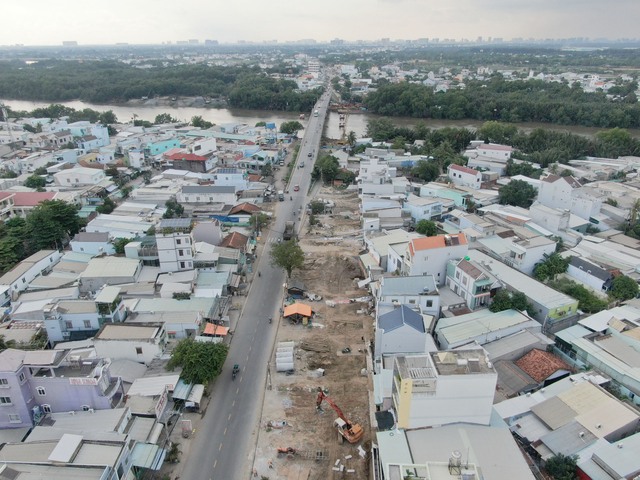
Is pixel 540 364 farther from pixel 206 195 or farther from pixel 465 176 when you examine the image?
pixel 206 195

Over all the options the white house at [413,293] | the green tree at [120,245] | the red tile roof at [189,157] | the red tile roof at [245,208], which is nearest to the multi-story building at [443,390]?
the white house at [413,293]

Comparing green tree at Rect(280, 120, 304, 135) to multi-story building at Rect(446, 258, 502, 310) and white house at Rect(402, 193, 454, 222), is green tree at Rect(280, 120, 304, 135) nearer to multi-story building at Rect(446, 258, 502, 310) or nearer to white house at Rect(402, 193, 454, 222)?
white house at Rect(402, 193, 454, 222)

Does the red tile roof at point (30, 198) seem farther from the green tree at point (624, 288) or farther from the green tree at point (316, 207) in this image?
the green tree at point (624, 288)

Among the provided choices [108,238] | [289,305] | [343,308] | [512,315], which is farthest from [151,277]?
[512,315]

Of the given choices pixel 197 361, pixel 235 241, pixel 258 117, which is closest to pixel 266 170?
pixel 235 241

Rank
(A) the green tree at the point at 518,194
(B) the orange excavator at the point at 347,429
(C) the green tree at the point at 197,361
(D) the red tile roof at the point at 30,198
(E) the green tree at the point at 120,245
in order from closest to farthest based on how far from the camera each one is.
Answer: (B) the orange excavator at the point at 347,429, (C) the green tree at the point at 197,361, (E) the green tree at the point at 120,245, (D) the red tile roof at the point at 30,198, (A) the green tree at the point at 518,194

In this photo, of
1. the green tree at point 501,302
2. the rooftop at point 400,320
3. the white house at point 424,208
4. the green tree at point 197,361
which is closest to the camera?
the green tree at point 197,361

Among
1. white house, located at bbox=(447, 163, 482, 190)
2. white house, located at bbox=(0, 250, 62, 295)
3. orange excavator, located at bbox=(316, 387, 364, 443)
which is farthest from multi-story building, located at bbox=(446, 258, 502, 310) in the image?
white house, located at bbox=(0, 250, 62, 295)
